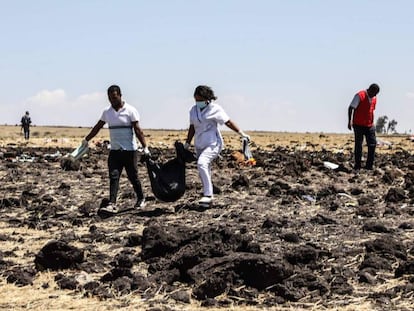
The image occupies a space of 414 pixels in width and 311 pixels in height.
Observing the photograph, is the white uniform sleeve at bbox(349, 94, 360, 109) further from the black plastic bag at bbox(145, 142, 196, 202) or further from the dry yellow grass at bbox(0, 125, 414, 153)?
the dry yellow grass at bbox(0, 125, 414, 153)

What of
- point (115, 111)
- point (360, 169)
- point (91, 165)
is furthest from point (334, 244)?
point (91, 165)

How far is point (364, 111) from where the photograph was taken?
51.8 feet

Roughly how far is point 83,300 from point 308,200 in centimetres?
522

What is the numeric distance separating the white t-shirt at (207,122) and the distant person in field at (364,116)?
5276mm

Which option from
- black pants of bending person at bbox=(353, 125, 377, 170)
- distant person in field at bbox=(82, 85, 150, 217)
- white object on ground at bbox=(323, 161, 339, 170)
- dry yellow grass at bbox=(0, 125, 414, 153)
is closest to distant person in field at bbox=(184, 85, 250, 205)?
distant person in field at bbox=(82, 85, 150, 217)

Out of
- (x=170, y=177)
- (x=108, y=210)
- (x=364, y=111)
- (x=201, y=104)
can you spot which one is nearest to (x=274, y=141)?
(x=364, y=111)

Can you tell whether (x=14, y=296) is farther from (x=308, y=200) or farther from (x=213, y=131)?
(x=308, y=200)

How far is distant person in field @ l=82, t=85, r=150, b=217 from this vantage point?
11.1 metres

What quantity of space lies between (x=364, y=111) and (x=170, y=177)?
5689 mm

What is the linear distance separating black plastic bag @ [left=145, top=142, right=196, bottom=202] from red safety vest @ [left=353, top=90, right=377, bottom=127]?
5.34m

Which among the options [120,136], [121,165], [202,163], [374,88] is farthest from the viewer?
[374,88]

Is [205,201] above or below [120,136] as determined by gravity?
below

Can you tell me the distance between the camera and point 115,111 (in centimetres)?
1111

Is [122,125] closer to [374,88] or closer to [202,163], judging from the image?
[202,163]
